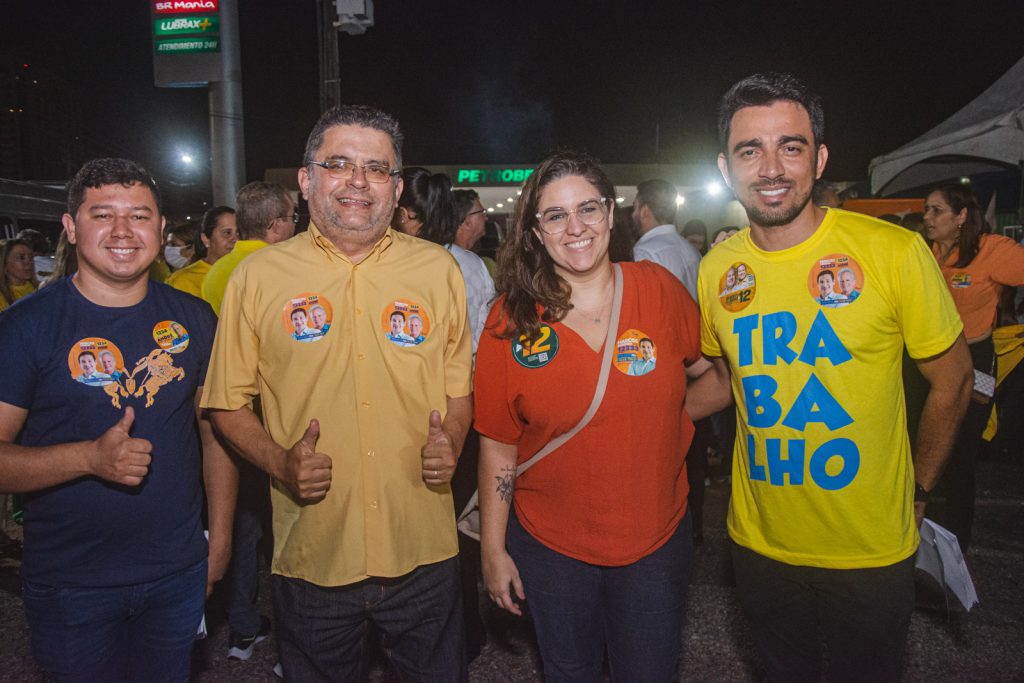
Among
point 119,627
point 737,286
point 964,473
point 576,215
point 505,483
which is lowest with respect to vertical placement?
point 964,473

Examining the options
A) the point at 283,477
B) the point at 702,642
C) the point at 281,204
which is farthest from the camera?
the point at 281,204

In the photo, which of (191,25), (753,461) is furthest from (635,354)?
(191,25)

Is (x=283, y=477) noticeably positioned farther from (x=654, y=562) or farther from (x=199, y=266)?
(x=199, y=266)

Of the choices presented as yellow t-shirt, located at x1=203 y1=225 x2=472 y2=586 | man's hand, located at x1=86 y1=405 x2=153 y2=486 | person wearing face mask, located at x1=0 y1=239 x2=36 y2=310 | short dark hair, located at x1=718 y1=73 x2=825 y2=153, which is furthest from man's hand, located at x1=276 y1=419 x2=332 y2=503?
person wearing face mask, located at x1=0 y1=239 x2=36 y2=310

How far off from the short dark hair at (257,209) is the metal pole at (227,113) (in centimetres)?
880

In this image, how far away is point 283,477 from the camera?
1.99 m

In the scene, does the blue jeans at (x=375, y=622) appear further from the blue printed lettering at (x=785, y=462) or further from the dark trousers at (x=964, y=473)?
the dark trousers at (x=964, y=473)

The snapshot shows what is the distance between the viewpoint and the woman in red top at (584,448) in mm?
2133

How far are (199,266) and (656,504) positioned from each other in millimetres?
3743

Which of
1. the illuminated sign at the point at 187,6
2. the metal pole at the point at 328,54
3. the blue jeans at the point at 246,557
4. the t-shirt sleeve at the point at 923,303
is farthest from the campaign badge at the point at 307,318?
the illuminated sign at the point at 187,6

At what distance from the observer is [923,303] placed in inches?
78.5

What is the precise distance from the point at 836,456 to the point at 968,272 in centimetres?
329

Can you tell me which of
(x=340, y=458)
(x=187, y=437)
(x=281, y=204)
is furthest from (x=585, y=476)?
(x=281, y=204)

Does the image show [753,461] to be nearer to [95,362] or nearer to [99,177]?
[95,362]
